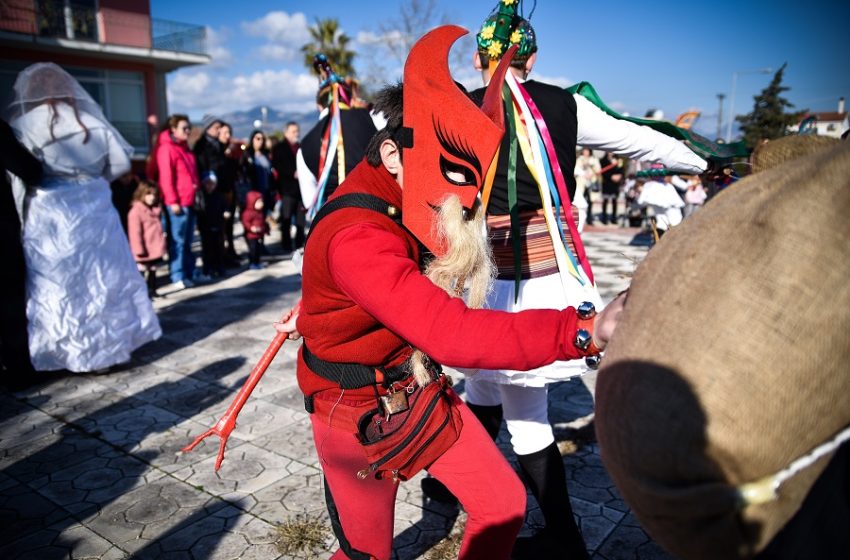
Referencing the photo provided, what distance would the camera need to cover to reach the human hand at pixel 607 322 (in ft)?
3.58

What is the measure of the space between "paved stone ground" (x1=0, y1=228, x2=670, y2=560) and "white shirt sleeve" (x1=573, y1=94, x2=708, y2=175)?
0.71 m

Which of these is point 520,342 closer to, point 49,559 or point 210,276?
point 49,559

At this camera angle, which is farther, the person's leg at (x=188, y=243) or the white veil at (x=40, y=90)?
the person's leg at (x=188, y=243)

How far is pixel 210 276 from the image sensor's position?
8.62 metres

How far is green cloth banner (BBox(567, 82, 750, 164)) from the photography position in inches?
96.0

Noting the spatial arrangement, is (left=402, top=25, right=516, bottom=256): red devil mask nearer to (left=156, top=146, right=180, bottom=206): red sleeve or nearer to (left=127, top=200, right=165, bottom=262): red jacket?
(left=127, top=200, right=165, bottom=262): red jacket

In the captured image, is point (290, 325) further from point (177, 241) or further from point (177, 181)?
point (177, 241)

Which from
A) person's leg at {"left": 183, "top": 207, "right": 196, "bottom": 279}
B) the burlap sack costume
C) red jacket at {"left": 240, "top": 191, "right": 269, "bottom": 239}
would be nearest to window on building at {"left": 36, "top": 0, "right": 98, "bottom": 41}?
red jacket at {"left": 240, "top": 191, "right": 269, "bottom": 239}

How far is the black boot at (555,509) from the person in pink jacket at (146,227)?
5.96m

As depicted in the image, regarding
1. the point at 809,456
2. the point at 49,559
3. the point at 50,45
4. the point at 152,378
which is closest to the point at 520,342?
the point at 809,456

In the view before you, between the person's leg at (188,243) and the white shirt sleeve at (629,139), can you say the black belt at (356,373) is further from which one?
the person's leg at (188,243)

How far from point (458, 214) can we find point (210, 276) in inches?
307

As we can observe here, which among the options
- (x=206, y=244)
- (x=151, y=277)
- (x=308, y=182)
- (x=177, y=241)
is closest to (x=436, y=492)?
(x=308, y=182)

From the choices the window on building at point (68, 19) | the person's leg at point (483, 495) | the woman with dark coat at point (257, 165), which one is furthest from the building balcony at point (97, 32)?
the person's leg at point (483, 495)
